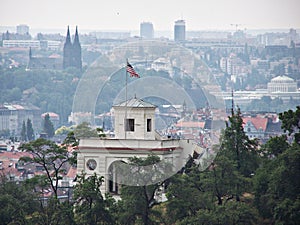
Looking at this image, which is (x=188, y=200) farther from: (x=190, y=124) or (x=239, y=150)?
(x=190, y=124)

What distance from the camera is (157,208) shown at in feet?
137

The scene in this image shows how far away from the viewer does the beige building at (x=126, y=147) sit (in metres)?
42.8

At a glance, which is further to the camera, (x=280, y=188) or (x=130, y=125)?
(x=130, y=125)

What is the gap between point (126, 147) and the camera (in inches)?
1689

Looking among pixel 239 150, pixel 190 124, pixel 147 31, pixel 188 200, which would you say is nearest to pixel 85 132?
pixel 239 150

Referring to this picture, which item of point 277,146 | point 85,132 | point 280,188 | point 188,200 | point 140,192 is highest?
point 85,132

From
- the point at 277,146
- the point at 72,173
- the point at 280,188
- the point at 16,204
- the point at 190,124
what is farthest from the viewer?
the point at 72,173

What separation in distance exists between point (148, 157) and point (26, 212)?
357 cm

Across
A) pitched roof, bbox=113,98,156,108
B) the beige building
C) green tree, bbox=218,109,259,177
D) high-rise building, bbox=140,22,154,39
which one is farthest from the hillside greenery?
high-rise building, bbox=140,22,154,39

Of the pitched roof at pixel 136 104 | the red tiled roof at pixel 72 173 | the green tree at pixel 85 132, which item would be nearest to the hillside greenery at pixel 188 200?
the pitched roof at pixel 136 104

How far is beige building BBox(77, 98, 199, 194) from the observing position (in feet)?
140

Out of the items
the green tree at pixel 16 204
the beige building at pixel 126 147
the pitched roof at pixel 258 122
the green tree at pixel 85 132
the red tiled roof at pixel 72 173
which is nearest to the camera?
the green tree at pixel 16 204

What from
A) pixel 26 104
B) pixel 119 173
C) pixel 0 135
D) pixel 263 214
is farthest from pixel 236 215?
pixel 26 104

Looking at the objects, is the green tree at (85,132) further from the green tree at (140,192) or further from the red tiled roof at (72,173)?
the red tiled roof at (72,173)
